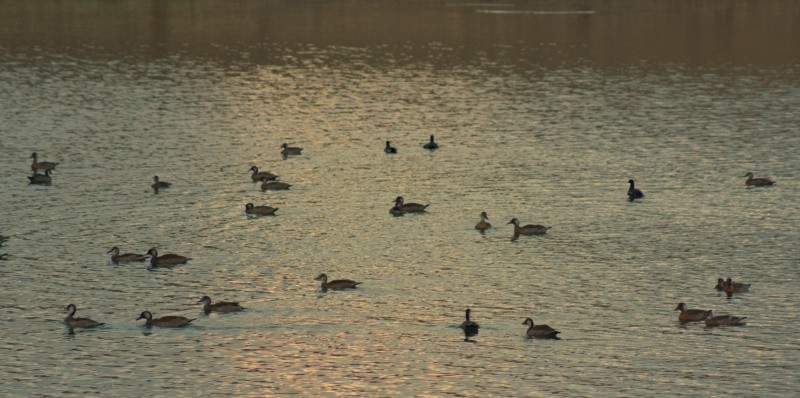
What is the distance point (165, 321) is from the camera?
51.8 meters

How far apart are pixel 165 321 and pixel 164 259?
9060 mm

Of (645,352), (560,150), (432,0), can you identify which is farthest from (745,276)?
(432,0)

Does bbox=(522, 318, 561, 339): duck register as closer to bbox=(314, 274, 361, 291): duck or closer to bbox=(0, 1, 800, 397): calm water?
bbox=(0, 1, 800, 397): calm water

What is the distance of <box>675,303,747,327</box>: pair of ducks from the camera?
5197 centimetres

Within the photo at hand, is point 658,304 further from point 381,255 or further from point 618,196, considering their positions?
point 618,196

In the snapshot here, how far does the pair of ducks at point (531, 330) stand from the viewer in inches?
1982

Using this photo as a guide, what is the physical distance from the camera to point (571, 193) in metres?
75.4

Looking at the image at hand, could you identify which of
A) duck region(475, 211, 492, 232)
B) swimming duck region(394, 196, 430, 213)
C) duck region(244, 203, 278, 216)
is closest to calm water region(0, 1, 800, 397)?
duck region(244, 203, 278, 216)

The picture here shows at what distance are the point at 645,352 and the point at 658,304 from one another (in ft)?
19.3

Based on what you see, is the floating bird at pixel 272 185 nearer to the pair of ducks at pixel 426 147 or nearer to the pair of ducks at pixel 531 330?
the pair of ducks at pixel 426 147

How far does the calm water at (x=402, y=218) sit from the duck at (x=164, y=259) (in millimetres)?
601

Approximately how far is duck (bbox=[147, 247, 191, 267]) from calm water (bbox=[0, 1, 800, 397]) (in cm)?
60

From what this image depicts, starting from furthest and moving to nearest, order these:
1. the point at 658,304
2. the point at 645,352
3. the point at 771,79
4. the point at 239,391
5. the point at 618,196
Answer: the point at 771,79, the point at 618,196, the point at 658,304, the point at 645,352, the point at 239,391

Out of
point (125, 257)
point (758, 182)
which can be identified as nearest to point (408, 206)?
point (125, 257)
